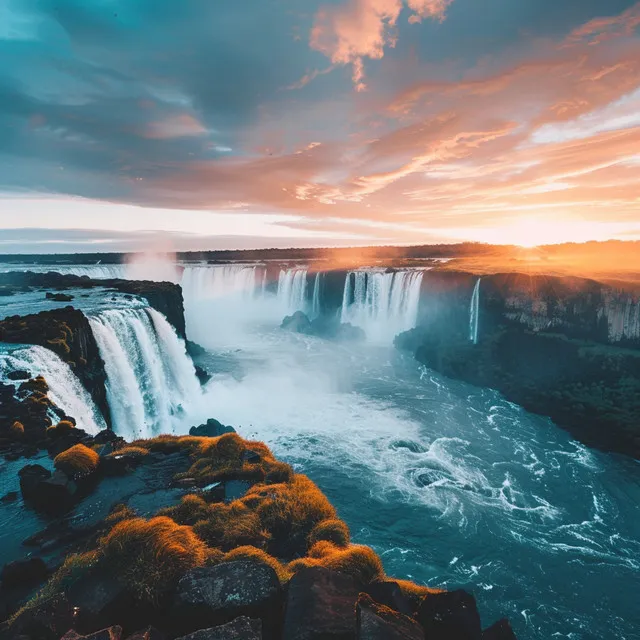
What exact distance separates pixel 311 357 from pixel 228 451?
35.0 m

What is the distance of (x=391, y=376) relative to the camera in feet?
131

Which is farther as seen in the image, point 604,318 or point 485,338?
point 485,338

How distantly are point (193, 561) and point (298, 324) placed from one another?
5719 centimetres

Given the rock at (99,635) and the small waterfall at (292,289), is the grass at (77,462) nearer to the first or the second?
the rock at (99,635)

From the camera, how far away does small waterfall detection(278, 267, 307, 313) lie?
236 feet

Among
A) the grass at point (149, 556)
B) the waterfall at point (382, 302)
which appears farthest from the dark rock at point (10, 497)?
the waterfall at point (382, 302)

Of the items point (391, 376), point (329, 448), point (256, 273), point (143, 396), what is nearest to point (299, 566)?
point (329, 448)

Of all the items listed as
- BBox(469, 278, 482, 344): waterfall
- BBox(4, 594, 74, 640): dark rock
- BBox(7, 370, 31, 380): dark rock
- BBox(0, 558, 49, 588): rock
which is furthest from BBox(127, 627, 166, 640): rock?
BBox(469, 278, 482, 344): waterfall

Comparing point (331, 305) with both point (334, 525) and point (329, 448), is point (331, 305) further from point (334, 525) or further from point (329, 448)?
point (334, 525)

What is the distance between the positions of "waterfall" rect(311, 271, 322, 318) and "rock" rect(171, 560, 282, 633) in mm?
63091

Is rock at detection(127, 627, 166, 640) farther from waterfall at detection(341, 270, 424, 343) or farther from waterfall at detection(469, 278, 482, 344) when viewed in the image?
waterfall at detection(341, 270, 424, 343)

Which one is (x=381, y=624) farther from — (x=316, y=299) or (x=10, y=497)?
(x=316, y=299)

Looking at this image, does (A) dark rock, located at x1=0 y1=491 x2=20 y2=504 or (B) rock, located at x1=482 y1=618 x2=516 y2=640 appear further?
(A) dark rock, located at x1=0 y1=491 x2=20 y2=504

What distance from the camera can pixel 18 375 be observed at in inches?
600
